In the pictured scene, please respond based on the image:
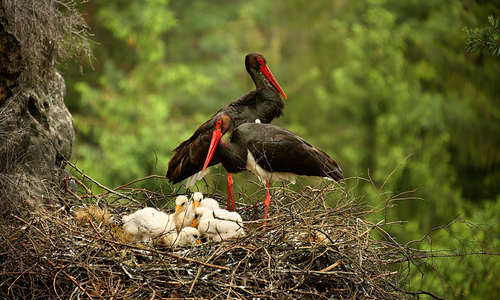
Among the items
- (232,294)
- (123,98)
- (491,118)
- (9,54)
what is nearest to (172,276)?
(232,294)

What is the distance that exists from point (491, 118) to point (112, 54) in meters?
9.18

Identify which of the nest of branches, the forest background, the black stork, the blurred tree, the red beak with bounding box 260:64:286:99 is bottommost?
the forest background

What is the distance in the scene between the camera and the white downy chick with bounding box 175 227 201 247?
11.6 ft

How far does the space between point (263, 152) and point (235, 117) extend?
28.8 inches

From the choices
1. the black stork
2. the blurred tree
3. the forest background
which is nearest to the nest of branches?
the black stork

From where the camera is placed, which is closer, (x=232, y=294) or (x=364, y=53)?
(x=232, y=294)

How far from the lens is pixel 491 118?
9.34 m

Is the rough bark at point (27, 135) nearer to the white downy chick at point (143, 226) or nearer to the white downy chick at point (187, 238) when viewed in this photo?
the white downy chick at point (143, 226)

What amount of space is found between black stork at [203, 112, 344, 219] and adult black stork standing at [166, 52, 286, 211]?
0.65 feet

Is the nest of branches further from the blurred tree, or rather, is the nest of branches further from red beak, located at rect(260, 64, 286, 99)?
red beak, located at rect(260, 64, 286, 99)

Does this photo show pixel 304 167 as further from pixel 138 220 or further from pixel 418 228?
pixel 418 228

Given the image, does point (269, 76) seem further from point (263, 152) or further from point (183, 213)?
point (183, 213)

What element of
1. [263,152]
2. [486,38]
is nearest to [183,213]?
[263,152]

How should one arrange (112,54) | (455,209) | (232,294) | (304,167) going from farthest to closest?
(112,54) < (455,209) < (304,167) < (232,294)
